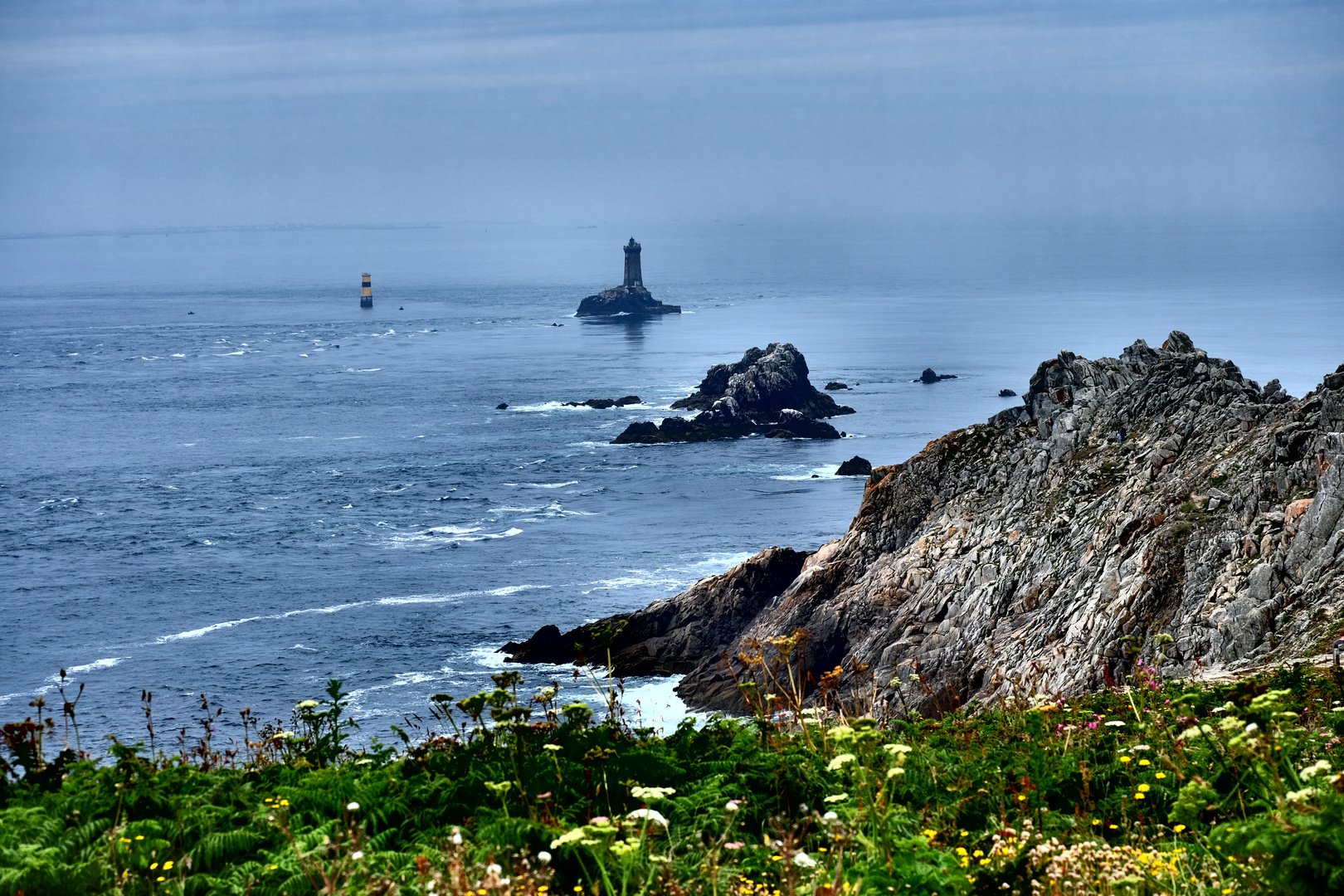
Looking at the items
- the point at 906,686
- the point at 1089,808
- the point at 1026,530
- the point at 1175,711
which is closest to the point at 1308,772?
the point at 1089,808

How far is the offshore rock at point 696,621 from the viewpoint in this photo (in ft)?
156

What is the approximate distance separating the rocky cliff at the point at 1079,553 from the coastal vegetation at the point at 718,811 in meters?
9.74

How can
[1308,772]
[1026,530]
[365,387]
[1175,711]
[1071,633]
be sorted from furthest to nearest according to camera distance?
[365,387] < [1026,530] < [1071,633] < [1175,711] < [1308,772]

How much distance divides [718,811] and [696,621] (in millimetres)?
40317

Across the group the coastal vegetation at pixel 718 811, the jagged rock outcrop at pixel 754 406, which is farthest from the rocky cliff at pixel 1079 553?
the jagged rock outcrop at pixel 754 406

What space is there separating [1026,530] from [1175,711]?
26798 millimetres

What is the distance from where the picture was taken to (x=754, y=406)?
364ft

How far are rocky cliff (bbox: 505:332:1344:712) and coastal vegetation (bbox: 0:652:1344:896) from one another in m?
9.74

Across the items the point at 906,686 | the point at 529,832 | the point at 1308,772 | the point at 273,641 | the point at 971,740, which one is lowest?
the point at 273,641

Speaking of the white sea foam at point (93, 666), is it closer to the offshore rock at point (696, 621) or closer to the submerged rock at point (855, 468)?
the offshore rock at point (696, 621)

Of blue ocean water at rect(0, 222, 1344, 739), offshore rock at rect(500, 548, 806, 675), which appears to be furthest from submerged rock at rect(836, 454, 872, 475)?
offshore rock at rect(500, 548, 806, 675)

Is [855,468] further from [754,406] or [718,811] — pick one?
[718,811]

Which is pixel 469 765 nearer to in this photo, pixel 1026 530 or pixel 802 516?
pixel 1026 530

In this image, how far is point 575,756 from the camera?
30.8ft
